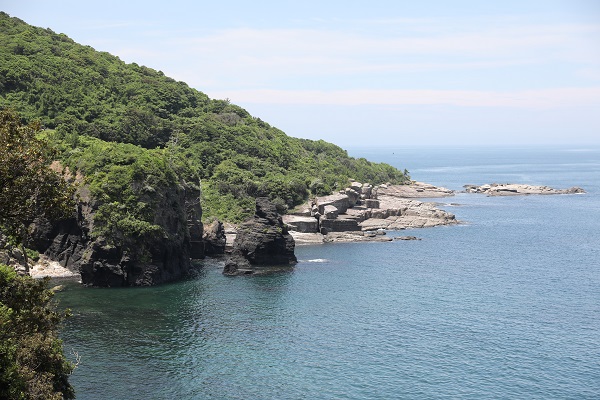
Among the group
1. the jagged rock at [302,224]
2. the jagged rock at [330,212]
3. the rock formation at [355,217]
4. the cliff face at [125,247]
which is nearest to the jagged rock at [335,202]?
the rock formation at [355,217]

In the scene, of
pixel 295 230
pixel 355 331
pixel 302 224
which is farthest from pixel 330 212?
A: pixel 355 331

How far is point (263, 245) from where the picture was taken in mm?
108375

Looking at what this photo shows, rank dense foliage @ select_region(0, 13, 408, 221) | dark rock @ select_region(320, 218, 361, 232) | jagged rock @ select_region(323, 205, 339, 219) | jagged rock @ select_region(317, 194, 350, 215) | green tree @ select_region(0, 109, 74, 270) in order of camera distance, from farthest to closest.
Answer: jagged rock @ select_region(317, 194, 350, 215)
jagged rock @ select_region(323, 205, 339, 219)
dark rock @ select_region(320, 218, 361, 232)
dense foliage @ select_region(0, 13, 408, 221)
green tree @ select_region(0, 109, 74, 270)

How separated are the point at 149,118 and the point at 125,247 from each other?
215 feet

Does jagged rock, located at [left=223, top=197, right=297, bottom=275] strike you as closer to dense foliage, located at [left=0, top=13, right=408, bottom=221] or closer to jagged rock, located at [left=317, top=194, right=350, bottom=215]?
dense foliage, located at [left=0, top=13, right=408, bottom=221]

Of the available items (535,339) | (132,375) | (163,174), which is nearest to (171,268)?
(163,174)

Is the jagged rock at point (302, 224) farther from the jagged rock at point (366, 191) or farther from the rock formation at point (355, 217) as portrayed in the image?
the jagged rock at point (366, 191)

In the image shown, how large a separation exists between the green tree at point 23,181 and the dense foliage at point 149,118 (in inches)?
2828

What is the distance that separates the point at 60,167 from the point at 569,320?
262 ft

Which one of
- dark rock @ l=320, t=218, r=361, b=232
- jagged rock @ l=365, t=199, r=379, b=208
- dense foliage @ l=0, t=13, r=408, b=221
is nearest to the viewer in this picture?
dense foliage @ l=0, t=13, r=408, b=221

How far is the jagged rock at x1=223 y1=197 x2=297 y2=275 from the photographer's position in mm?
108062

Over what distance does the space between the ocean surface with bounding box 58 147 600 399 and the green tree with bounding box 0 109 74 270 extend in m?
21.0

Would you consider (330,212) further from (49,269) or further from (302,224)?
(49,269)

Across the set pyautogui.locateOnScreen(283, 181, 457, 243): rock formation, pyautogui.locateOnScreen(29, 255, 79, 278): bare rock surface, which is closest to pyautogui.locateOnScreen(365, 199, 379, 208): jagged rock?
pyautogui.locateOnScreen(283, 181, 457, 243): rock formation
